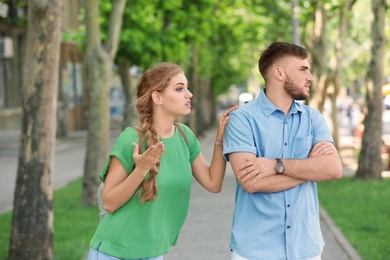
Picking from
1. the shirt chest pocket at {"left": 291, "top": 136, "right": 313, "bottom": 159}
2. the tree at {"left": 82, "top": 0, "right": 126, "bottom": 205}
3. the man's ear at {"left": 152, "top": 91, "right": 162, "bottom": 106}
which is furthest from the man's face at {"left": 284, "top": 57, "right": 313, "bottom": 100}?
the tree at {"left": 82, "top": 0, "right": 126, "bottom": 205}

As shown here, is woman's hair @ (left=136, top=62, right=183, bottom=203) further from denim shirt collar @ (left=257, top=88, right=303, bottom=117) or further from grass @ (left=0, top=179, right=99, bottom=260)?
grass @ (left=0, top=179, right=99, bottom=260)

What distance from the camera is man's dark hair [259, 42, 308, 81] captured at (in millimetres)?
4594

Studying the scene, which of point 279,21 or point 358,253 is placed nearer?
point 358,253

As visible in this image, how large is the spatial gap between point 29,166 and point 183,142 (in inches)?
188

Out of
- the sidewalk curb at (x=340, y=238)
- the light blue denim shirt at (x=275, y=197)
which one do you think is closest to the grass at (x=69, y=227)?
the sidewalk curb at (x=340, y=238)

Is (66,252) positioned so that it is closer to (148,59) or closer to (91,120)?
(91,120)

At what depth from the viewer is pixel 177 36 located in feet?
90.5

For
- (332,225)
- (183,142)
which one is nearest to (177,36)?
(332,225)

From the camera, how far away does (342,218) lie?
13.0 metres

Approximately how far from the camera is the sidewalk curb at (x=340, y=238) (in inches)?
387

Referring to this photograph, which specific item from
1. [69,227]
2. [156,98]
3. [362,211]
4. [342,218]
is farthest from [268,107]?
[362,211]

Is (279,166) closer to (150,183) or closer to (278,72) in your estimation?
(278,72)

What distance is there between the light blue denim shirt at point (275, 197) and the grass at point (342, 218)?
503cm

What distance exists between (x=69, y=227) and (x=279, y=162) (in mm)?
8260
